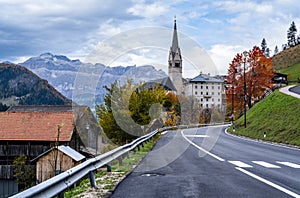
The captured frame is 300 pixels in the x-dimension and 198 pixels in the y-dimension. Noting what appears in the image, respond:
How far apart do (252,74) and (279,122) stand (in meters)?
28.8

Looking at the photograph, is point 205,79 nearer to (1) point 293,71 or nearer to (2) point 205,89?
(2) point 205,89

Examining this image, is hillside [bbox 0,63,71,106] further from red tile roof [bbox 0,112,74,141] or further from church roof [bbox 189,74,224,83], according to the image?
red tile roof [bbox 0,112,74,141]

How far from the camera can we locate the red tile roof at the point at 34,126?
Answer: 40344 mm

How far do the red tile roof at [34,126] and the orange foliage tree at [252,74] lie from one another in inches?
1305

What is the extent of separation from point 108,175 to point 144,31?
434 inches

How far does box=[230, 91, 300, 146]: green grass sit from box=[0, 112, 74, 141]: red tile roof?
18.8 meters

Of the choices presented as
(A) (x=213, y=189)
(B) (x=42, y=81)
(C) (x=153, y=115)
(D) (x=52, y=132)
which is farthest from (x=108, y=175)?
(B) (x=42, y=81)

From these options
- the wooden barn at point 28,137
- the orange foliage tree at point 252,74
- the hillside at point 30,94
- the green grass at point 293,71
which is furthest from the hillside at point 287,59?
the wooden barn at point 28,137

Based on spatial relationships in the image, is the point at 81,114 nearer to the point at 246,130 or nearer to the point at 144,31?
the point at 246,130

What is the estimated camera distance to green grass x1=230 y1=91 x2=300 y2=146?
31.7 m

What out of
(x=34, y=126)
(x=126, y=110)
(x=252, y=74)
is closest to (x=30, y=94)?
(x=252, y=74)

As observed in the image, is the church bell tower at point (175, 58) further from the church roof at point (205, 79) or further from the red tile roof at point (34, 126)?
the church roof at point (205, 79)

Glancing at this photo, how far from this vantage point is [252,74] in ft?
216

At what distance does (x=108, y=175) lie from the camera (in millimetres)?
11078
